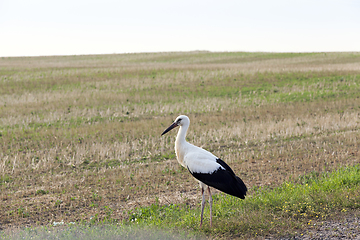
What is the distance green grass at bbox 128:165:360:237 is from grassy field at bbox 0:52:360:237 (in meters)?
0.09

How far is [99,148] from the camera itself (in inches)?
572

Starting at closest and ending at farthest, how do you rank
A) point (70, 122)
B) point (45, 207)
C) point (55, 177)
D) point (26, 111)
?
point (45, 207)
point (55, 177)
point (70, 122)
point (26, 111)

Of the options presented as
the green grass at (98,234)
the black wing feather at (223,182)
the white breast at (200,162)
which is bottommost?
the green grass at (98,234)

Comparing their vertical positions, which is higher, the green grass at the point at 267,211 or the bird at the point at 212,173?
A: the bird at the point at 212,173

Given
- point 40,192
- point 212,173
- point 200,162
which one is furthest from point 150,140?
point 212,173

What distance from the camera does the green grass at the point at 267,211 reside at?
705cm

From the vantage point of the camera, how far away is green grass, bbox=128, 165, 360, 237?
705 cm

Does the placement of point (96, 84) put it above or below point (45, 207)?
above

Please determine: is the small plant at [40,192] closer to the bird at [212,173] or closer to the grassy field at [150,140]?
the grassy field at [150,140]

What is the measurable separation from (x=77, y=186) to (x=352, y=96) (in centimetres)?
2302

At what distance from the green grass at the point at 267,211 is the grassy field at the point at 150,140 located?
87 millimetres

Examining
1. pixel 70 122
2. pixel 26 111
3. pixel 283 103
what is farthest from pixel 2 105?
pixel 283 103

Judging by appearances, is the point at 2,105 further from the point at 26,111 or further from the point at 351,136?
the point at 351,136

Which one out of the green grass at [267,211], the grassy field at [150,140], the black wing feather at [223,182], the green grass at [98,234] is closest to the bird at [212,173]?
the black wing feather at [223,182]
